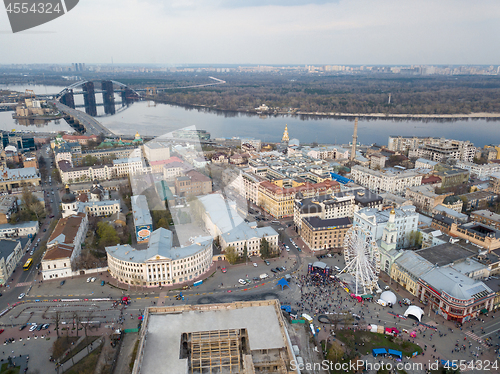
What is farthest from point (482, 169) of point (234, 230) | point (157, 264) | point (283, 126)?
point (283, 126)

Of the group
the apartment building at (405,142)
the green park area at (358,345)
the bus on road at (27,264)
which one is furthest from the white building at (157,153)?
the apartment building at (405,142)

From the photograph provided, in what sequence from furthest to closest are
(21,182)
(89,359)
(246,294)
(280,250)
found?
(21,182)
(280,250)
(246,294)
(89,359)

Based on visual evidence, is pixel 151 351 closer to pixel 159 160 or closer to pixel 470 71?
pixel 159 160

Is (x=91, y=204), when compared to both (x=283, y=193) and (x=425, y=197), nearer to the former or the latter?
(x=283, y=193)

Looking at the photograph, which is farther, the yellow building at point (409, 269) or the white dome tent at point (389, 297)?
the yellow building at point (409, 269)

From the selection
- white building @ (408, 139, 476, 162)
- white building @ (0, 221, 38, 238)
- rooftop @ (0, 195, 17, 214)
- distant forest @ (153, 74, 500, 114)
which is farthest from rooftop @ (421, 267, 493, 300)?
distant forest @ (153, 74, 500, 114)

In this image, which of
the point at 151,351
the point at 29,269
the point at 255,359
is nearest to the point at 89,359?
the point at 151,351

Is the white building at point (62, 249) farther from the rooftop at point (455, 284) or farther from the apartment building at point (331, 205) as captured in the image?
the rooftop at point (455, 284)
